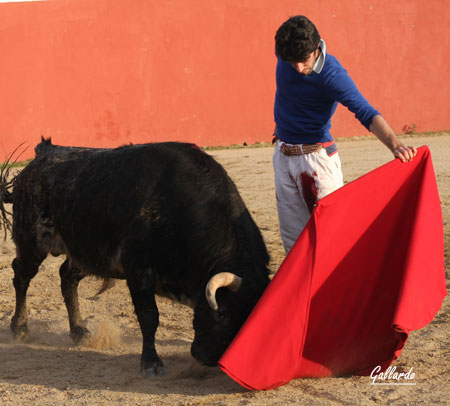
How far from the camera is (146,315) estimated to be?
3.94 meters

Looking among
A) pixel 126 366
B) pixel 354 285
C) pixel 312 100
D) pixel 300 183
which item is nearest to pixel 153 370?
pixel 126 366

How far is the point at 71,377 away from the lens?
12.5 ft

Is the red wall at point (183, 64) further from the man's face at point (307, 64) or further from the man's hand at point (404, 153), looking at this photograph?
the man's hand at point (404, 153)

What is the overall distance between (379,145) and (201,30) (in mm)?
3201

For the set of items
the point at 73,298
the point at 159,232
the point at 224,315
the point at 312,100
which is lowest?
the point at 73,298

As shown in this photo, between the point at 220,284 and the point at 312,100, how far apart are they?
0.99 metres

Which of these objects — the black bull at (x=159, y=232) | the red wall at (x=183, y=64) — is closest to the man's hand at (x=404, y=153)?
the black bull at (x=159, y=232)

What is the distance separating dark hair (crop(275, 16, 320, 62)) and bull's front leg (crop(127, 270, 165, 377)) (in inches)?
49.4

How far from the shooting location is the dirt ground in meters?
3.38

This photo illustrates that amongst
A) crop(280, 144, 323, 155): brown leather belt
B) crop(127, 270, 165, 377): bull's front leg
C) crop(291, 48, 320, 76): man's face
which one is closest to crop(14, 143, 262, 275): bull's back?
crop(127, 270, 165, 377): bull's front leg

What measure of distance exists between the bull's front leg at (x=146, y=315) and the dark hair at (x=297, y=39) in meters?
1.26

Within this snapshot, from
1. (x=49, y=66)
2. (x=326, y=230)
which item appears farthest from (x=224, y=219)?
(x=49, y=66)
